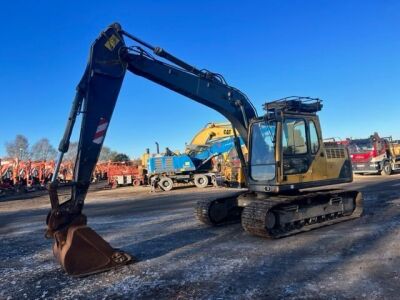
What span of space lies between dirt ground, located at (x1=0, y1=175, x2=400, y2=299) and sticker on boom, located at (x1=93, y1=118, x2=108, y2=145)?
7.48 feet

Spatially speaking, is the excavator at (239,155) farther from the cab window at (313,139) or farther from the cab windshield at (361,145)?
the cab windshield at (361,145)

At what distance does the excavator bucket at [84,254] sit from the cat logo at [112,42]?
3.29m

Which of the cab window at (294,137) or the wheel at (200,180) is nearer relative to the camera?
the cab window at (294,137)

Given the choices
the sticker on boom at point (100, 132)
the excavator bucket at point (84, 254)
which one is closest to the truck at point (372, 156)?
the sticker on boom at point (100, 132)

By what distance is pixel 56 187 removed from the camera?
698cm

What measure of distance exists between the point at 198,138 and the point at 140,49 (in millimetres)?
17369

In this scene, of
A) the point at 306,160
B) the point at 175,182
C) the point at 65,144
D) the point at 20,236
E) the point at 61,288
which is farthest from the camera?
the point at 175,182

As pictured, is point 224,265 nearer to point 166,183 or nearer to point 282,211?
point 282,211

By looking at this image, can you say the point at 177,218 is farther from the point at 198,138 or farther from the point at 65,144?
the point at 198,138

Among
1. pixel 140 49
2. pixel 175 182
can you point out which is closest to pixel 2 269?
pixel 140 49

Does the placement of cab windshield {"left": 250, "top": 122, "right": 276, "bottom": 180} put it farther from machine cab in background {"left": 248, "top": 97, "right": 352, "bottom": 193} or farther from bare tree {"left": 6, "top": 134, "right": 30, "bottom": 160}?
bare tree {"left": 6, "top": 134, "right": 30, "bottom": 160}

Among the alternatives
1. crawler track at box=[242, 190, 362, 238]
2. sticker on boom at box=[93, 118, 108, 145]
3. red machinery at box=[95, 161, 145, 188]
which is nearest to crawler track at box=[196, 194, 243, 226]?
crawler track at box=[242, 190, 362, 238]

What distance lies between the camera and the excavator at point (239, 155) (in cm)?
706

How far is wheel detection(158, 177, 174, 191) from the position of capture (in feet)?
79.6
